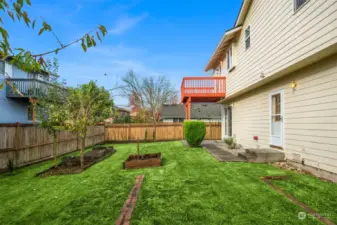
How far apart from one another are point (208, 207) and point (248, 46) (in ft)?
24.5

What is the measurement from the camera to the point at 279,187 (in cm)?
352

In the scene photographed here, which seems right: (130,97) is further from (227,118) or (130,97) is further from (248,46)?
(248,46)

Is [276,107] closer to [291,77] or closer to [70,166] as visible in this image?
[291,77]

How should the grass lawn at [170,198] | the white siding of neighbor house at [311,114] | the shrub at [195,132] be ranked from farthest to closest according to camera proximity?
the shrub at [195,132], the white siding of neighbor house at [311,114], the grass lawn at [170,198]

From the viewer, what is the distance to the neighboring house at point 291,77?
3.87 metres

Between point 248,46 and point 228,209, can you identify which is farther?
point 248,46

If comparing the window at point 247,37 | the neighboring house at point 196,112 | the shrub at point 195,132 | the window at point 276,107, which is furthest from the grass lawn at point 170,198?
the neighboring house at point 196,112

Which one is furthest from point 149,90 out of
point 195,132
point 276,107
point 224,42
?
point 276,107

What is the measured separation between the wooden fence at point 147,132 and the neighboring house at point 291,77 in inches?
192

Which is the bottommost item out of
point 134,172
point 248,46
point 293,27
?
point 134,172

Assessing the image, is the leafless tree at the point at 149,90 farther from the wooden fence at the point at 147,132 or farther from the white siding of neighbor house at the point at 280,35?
the white siding of neighbor house at the point at 280,35

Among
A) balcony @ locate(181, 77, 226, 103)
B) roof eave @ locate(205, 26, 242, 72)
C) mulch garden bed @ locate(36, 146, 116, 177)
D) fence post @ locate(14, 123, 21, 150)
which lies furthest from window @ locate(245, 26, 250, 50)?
fence post @ locate(14, 123, 21, 150)

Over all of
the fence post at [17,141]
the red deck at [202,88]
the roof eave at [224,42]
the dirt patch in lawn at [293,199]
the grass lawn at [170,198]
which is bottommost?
the grass lawn at [170,198]

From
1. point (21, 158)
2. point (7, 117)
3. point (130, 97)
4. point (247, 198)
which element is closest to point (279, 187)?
point (247, 198)
